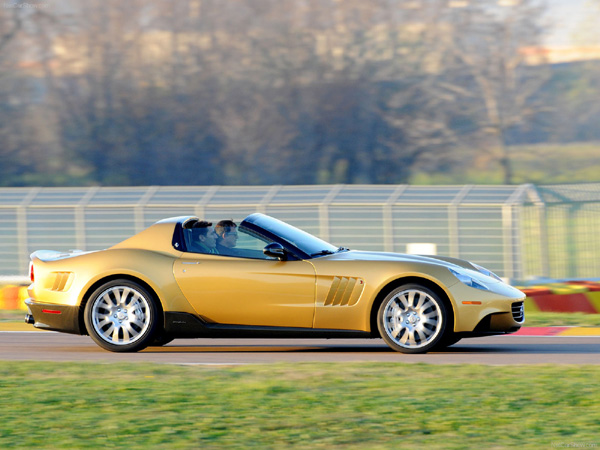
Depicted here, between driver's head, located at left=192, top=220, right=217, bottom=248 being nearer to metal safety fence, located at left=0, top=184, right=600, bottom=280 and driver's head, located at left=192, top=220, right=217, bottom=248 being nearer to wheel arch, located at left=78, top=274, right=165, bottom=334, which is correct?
wheel arch, located at left=78, top=274, right=165, bottom=334

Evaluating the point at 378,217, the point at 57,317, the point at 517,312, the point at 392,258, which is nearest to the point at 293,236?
the point at 392,258

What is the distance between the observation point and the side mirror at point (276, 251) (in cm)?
904

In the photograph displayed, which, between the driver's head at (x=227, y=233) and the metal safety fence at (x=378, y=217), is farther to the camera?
the metal safety fence at (x=378, y=217)

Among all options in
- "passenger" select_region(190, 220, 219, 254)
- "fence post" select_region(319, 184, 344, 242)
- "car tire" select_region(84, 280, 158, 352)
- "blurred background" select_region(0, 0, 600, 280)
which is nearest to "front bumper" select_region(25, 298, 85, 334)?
"car tire" select_region(84, 280, 158, 352)

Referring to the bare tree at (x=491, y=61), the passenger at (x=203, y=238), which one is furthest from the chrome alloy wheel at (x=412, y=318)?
the bare tree at (x=491, y=61)

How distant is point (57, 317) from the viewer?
9430 millimetres

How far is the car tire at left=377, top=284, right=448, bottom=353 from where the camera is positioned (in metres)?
8.99

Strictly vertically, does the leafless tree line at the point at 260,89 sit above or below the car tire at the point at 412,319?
above

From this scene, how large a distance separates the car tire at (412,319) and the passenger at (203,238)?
169 cm

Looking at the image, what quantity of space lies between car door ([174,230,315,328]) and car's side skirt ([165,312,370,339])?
5 cm

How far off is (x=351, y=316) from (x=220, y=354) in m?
1.45

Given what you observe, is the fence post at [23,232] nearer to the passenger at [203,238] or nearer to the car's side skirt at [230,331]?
the passenger at [203,238]

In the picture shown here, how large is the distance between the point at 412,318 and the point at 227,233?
191cm

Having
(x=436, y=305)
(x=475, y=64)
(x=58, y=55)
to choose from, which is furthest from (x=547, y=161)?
(x=436, y=305)
